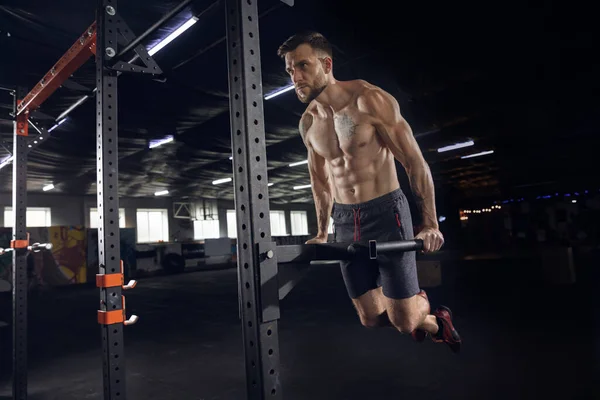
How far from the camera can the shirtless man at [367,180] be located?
235cm

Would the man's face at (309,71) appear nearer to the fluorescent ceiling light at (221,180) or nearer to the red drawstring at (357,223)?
the red drawstring at (357,223)

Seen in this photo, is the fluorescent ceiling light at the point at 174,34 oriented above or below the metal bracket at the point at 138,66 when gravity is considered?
above

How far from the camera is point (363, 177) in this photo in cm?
241

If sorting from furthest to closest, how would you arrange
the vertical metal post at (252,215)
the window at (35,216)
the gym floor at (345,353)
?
the window at (35,216) → the gym floor at (345,353) → the vertical metal post at (252,215)

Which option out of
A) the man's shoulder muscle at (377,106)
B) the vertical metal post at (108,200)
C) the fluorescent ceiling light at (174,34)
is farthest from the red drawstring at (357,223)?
the fluorescent ceiling light at (174,34)

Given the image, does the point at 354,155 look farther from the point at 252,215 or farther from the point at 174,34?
the point at 174,34

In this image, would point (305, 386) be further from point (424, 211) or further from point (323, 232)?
point (424, 211)

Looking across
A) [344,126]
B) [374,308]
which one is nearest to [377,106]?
[344,126]

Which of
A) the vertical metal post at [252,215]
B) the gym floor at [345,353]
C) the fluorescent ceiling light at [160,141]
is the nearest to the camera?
the vertical metal post at [252,215]

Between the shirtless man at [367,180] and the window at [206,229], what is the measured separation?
→ 16407 millimetres

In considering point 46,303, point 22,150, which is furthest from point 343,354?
point 46,303

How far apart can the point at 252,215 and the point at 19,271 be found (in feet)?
9.78

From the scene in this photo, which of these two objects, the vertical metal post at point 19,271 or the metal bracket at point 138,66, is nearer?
the metal bracket at point 138,66

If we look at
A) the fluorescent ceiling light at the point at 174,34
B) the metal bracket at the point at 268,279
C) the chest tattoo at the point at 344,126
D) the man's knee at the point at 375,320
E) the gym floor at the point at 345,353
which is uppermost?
the fluorescent ceiling light at the point at 174,34
